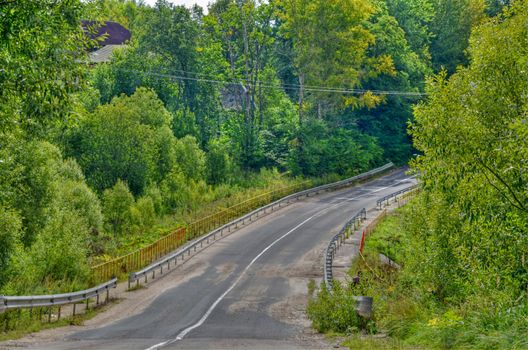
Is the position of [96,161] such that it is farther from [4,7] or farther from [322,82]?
[4,7]

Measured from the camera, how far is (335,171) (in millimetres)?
64875

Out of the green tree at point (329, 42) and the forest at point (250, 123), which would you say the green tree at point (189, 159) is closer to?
the forest at point (250, 123)

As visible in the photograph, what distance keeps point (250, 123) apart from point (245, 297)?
3985 centimetres

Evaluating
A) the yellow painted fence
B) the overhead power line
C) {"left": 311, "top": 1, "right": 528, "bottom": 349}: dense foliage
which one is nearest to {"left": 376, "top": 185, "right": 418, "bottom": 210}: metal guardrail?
the yellow painted fence

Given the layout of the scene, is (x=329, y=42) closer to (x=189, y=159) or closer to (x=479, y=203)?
(x=189, y=159)

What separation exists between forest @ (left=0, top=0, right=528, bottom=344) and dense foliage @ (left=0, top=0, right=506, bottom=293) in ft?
0.49

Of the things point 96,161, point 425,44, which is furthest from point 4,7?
point 425,44

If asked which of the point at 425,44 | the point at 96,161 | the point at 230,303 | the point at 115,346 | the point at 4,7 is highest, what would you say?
the point at 425,44

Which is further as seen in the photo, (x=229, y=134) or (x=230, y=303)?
(x=229, y=134)

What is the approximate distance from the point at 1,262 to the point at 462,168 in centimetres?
1466

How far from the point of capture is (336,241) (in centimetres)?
3897

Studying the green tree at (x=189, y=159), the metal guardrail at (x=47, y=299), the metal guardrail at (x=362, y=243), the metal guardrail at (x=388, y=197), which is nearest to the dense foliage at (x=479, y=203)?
the metal guardrail at (x=362, y=243)

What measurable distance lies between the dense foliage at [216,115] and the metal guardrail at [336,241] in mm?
10564

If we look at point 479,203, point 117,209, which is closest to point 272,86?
point 117,209
